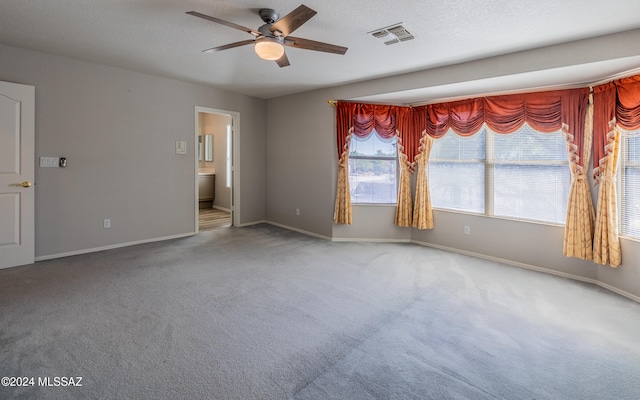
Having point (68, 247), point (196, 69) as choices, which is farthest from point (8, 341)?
point (196, 69)

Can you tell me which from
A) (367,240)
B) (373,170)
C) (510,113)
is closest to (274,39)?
(373,170)

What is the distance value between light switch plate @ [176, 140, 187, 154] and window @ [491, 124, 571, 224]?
462cm

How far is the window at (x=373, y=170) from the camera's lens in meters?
5.16

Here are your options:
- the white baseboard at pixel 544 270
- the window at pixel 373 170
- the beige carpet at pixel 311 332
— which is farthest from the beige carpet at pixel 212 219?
the white baseboard at pixel 544 270

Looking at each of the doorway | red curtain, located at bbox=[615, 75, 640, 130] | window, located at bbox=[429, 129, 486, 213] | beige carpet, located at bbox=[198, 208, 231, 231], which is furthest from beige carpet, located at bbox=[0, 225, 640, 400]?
the doorway

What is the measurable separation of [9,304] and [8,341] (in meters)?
0.79

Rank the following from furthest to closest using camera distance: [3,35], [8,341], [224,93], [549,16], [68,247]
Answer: [224,93]
[68,247]
[3,35]
[549,16]
[8,341]

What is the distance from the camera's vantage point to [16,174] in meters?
3.66

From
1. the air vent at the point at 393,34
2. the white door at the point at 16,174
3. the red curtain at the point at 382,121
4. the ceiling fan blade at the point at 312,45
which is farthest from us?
the red curtain at the point at 382,121

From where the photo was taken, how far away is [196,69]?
14.4 ft

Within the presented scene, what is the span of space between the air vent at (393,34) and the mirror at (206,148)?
6091 mm

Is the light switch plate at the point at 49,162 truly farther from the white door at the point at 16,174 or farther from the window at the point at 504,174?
the window at the point at 504,174

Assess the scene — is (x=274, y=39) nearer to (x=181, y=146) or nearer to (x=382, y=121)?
(x=382, y=121)

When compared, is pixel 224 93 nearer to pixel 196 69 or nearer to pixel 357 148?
pixel 196 69
